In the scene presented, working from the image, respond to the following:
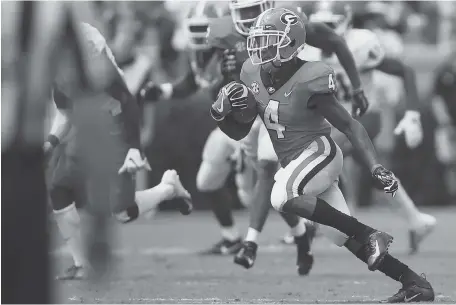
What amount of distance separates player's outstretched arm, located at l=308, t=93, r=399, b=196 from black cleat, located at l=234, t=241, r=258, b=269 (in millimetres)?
1376

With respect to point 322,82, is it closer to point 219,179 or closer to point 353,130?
point 353,130

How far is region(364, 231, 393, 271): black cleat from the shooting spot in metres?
6.20

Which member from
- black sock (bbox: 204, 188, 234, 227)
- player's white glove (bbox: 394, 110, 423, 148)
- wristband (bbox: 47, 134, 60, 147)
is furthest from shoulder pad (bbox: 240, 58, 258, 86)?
black sock (bbox: 204, 188, 234, 227)

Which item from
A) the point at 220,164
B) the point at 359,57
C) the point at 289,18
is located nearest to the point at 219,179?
the point at 220,164

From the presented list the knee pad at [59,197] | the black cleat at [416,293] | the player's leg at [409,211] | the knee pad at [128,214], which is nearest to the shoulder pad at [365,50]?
the player's leg at [409,211]

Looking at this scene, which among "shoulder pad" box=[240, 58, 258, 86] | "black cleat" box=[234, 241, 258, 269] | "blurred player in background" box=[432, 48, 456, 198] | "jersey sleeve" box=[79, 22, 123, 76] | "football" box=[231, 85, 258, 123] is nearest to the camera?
"football" box=[231, 85, 258, 123]

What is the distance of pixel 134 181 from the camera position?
798 cm

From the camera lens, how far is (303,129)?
21.4 ft

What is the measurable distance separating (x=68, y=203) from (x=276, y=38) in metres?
2.23

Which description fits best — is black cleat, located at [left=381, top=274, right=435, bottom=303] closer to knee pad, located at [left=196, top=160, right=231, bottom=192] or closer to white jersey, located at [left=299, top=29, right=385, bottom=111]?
white jersey, located at [left=299, top=29, right=385, bottom=111]

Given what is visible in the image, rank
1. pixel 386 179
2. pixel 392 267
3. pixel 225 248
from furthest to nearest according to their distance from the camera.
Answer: pixel 225 248, pixel 392 267, pixel 386 179

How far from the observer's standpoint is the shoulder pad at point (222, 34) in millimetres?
7797

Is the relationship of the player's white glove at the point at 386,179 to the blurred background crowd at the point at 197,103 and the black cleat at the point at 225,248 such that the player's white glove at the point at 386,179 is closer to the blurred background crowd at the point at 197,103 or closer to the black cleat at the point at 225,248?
the black cleat at the point at 225,248

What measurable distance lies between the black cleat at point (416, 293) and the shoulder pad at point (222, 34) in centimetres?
210
